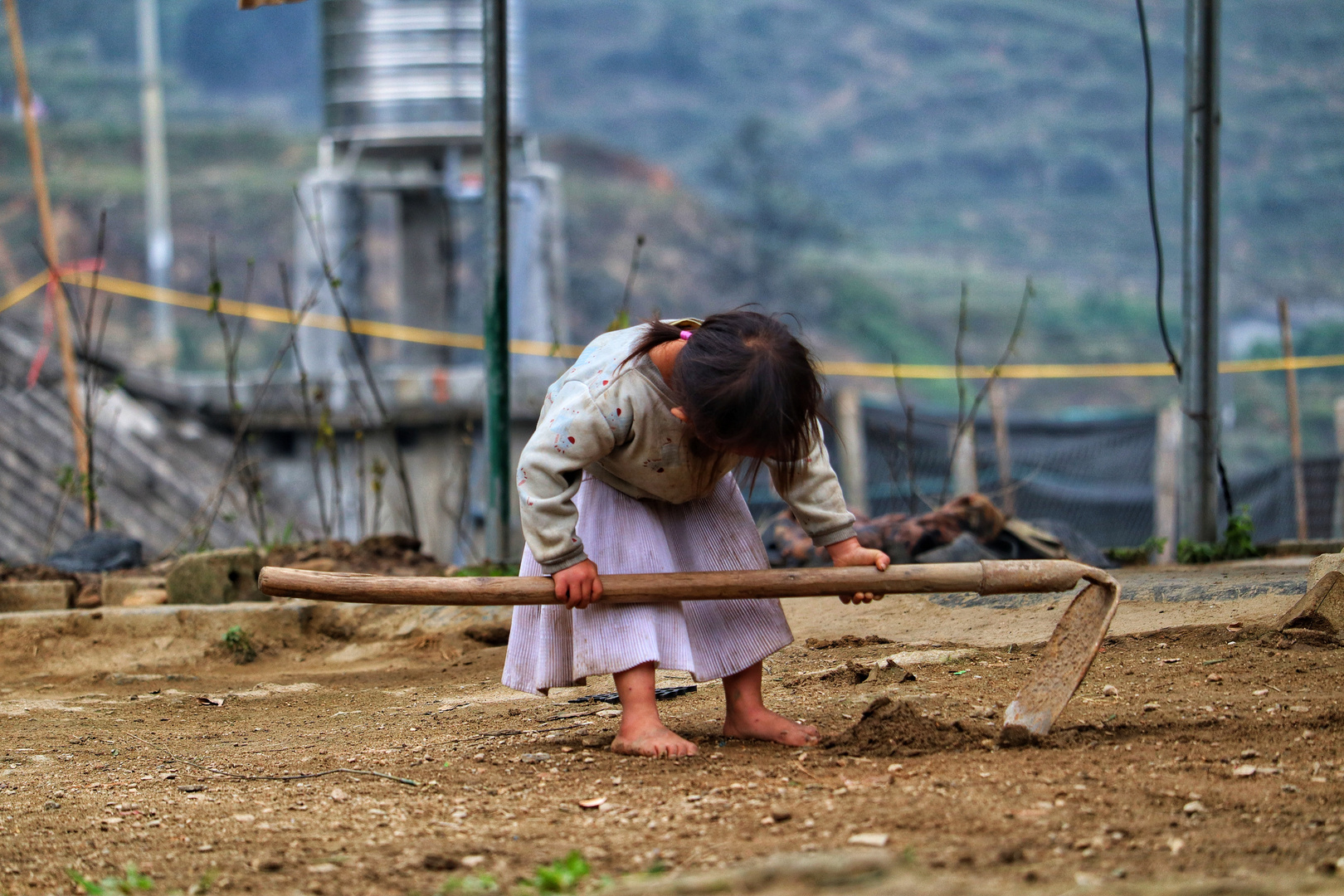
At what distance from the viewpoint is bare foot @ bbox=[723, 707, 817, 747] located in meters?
2.79

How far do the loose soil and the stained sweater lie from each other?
46 cm

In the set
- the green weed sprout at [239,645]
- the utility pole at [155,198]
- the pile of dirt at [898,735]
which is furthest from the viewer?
the utility pole at [155,198]

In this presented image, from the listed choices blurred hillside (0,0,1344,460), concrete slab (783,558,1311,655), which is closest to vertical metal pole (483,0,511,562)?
concrete slab (783,558,1311,655)

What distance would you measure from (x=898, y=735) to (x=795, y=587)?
0.38 meters

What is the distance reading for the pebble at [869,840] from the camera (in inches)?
79.2

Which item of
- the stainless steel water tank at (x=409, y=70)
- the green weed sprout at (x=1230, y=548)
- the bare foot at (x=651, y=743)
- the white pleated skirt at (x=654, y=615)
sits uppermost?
the stainless steel water tank at (x=409, y=70)

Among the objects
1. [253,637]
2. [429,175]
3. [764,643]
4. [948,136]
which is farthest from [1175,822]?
[948,136]

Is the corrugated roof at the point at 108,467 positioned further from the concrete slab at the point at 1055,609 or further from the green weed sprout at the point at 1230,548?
the green weed sprout at the point at 1230,548

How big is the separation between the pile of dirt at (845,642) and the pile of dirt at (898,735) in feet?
3.73

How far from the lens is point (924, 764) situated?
2.52 meters

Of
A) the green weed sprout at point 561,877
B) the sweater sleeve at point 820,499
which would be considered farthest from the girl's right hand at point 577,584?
the green weed sprout at point 561,877

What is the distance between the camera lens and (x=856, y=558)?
2.82 metres

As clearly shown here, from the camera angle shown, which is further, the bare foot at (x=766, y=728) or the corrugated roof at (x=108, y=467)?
the corrugated roof at (x=108, y=467)

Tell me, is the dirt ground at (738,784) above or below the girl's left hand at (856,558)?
below
